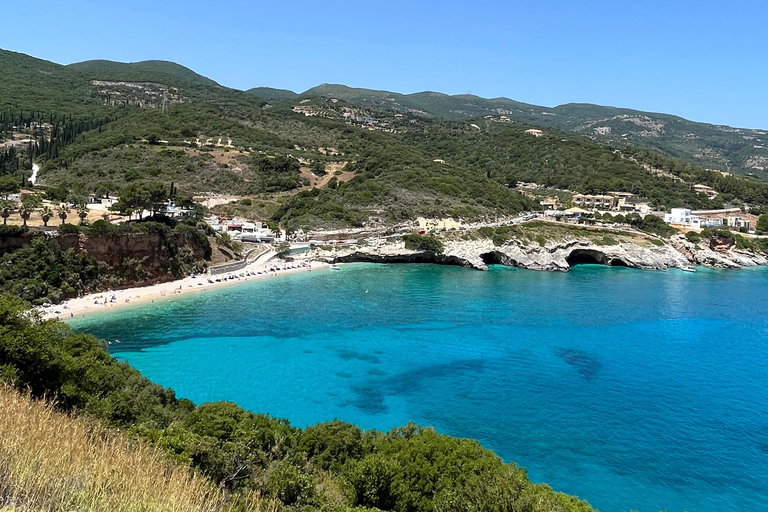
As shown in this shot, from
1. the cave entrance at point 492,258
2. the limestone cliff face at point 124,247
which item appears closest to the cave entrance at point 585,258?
the cave entrance at point 492,258

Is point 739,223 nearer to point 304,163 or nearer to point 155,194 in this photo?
point 304,163

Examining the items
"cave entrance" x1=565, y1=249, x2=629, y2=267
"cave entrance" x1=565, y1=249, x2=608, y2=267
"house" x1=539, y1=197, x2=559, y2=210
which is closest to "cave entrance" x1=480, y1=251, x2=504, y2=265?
"cave entrance" x1=565, y1=249, x2=629, y2=267

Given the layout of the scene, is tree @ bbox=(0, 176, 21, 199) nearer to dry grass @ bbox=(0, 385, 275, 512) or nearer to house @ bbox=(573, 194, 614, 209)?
dry grass @ bbox=(0, 385, 275, 512)

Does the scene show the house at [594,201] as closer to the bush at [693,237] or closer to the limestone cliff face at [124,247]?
the bush at [693,237]

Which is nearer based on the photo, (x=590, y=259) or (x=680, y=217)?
(x=590, y=259)

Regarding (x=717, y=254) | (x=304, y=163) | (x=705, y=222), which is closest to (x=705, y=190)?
(x=705, y=222)

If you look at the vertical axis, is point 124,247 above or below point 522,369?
above
